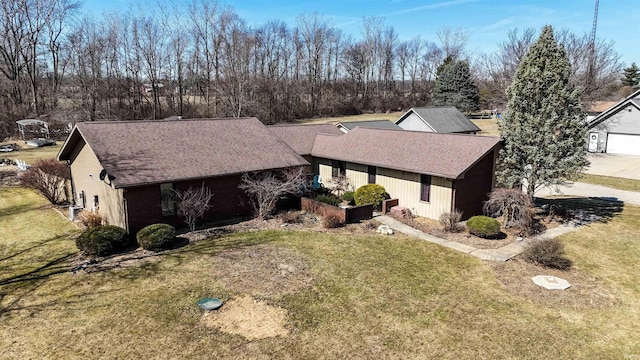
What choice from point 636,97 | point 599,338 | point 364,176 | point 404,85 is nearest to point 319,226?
point 364,176

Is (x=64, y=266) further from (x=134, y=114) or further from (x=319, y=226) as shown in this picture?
(x=134, y=114)

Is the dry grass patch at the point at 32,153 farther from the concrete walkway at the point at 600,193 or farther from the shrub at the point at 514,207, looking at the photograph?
the concrete walkway at the point at 600,193

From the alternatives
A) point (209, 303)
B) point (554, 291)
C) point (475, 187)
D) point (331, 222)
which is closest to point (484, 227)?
point (475, 187)

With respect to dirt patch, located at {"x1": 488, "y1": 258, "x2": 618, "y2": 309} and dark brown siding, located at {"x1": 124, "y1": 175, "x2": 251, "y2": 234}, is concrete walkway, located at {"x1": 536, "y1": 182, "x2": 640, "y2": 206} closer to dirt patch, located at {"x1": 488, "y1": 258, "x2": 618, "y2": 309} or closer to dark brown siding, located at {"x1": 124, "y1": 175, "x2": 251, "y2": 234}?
dirt patch, located at {"x1": 488, "y1": 258, "x2": 618, "y2": 309}

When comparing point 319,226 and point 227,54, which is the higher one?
point 227,54

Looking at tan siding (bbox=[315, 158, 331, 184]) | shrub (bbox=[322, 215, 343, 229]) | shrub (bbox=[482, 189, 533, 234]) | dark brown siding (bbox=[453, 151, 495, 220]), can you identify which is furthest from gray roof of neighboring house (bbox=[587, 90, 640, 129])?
shrub (bbox=[322, 215, 343, 229])

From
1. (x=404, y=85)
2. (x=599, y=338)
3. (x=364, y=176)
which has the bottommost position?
(x=599, y=338)

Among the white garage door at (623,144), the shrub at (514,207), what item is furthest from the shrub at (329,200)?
the white garage door at (623,144)
